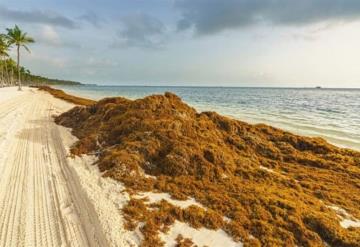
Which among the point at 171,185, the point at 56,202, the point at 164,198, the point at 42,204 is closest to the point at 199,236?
the point at 164,198

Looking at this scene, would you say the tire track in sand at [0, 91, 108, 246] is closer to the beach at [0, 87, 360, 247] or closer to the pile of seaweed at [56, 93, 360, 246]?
the beach at [0, 87, 360, 247]

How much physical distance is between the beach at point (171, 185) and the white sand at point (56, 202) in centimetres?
3

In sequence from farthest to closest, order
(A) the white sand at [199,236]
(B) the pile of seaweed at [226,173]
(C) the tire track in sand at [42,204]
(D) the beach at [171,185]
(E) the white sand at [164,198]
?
(E) the white sand at [164,198] < (B) the pile of seaweed at [226,173] < (D) the beach at [171,185] < (A) the white sand at [199,236] < (C) the tire track in sand at [42,204]

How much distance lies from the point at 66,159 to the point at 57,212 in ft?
12.6

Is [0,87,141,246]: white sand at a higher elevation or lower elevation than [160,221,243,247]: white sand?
higher

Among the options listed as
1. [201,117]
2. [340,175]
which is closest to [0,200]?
[201,117]

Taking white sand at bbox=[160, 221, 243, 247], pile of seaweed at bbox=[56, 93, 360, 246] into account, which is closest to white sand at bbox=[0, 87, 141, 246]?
pile of seaweed at bbox=[56, 93, 360, 246]

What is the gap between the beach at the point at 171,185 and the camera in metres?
5.18

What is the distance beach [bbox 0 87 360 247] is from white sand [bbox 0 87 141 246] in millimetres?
25

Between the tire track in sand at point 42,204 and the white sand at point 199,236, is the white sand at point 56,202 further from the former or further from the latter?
the white sand at point 199,236

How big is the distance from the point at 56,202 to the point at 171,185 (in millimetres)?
2735

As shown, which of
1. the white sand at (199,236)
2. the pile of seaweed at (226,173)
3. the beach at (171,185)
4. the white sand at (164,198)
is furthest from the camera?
the white sand at (164,198)

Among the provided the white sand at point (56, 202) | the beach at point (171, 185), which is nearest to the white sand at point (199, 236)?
the beach at point (171, 185)

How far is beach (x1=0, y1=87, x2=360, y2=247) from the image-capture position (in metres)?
5.18
